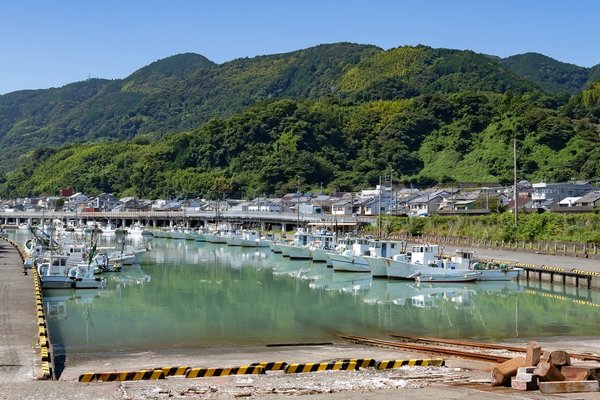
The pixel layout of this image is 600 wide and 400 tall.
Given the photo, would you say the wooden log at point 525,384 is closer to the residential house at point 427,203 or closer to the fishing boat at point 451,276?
the fishing boat at point 451,276

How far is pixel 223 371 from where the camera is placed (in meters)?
14.9

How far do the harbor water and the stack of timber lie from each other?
799cm

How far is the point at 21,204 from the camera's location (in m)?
145

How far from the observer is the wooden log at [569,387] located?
41.4 ft

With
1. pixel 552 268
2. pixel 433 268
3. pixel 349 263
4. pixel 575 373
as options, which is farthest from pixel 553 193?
pixel 575 373

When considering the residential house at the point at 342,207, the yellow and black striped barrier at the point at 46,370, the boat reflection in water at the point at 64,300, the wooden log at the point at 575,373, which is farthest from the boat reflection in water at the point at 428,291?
the residential house at the point at 342,207

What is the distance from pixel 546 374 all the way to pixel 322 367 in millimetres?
4584

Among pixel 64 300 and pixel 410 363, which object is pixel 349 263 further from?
pixel 410 363

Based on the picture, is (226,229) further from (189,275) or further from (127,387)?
(127,387)

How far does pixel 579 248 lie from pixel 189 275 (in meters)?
22.4

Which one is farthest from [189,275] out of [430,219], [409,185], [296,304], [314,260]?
[409,185]

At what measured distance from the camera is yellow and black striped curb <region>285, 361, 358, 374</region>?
15375mm

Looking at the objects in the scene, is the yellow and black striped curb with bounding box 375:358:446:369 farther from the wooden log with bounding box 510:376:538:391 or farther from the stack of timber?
the wooden log with bounding box 510:376:538:391

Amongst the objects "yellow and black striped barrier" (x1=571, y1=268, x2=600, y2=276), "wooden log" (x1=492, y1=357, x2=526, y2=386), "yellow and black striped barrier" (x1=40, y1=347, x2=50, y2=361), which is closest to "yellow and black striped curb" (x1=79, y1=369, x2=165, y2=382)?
"yellow and black striped barrier" (x1=40, y1=347, x2=50, y2=361)
